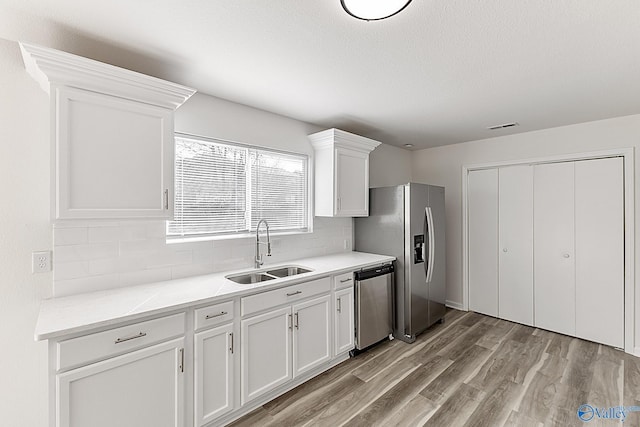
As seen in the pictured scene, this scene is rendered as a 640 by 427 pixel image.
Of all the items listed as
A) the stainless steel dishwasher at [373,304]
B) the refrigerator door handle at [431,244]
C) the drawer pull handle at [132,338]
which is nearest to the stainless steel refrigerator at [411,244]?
the refrigerator door handle at [431,244]

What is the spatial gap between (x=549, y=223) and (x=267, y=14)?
385 cm

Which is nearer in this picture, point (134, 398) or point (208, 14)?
point (208, 14)

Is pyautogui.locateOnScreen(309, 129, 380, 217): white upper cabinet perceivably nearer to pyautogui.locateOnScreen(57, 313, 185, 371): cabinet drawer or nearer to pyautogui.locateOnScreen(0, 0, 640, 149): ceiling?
pyautogui.locateOnScreen(0, 0, 640, 149): ceiling

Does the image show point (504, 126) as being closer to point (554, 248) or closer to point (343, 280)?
point (554, 248)

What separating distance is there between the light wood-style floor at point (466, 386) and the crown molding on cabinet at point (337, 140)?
2229 mm

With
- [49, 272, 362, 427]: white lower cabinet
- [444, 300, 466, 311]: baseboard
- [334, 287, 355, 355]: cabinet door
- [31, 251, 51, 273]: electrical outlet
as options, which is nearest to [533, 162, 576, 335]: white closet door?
[444, 300, 466, 311]: baseboard

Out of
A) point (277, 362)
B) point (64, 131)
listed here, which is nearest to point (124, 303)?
point (64, 131)

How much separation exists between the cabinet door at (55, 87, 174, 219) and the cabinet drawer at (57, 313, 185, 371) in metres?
0.65

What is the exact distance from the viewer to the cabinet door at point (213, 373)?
1.83 metres

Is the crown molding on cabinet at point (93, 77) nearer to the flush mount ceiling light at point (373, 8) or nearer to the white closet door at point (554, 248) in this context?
the flush mount ceiling light at point (373, 8)

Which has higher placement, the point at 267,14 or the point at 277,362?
the point at 267,14

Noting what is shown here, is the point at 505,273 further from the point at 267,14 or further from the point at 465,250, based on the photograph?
the point at 267,14

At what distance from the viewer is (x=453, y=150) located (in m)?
4.38

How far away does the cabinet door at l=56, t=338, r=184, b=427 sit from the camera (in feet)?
4.68
